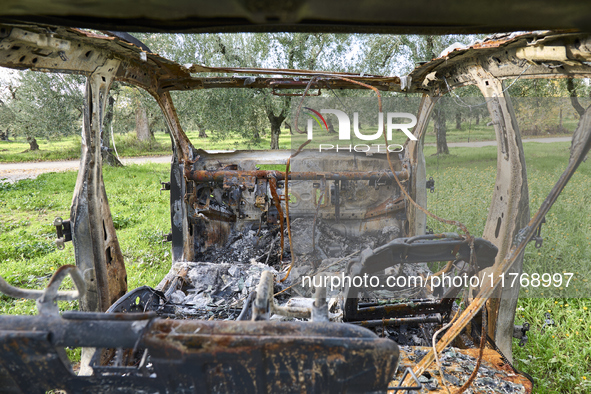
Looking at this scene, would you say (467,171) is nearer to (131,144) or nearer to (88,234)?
(88,234)

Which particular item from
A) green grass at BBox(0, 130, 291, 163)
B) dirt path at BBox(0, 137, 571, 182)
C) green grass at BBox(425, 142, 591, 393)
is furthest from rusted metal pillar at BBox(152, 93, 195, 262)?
green grass at BBox(0, 130, 291, 163)

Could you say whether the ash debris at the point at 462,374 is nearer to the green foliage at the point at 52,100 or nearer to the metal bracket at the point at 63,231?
the metal bracket at the point at 63,231

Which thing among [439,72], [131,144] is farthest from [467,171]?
[131,144]

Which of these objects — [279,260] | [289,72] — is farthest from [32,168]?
[289,72]

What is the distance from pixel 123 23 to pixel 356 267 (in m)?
2.06

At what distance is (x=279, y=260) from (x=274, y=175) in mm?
1133

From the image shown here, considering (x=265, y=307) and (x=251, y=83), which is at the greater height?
(x=251, y=83)

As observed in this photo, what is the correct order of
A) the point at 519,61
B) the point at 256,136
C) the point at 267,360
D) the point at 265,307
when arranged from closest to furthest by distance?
the point at 267,360 → the point at 265,307 → the point at 519,61 → the point at 256,136

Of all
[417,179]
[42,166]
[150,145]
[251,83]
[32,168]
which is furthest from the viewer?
[150,145]

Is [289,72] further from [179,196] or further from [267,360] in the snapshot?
[267,360]

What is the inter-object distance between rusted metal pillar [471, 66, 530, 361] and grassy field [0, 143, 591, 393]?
924 mm

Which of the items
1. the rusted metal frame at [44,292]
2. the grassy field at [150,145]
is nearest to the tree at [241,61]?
the grassy field at [150,145]

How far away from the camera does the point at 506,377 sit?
7.77 feet

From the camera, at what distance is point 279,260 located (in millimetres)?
4500
